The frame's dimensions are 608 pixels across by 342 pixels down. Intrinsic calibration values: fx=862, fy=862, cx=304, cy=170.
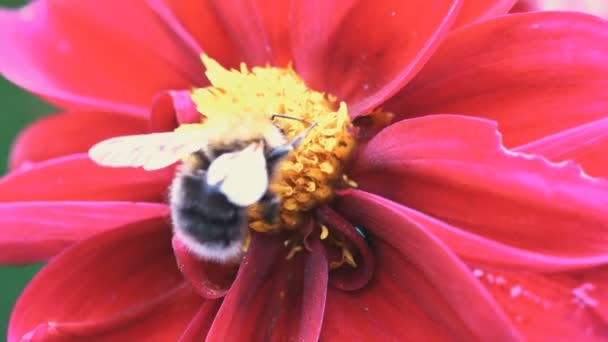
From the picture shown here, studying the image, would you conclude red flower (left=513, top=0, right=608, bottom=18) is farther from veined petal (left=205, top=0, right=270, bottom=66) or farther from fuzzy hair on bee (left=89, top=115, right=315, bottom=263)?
fuzzy hair on bee (left=89, top=115, right=315, bottom=263)

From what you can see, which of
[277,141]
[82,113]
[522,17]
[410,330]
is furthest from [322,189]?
[82,113]

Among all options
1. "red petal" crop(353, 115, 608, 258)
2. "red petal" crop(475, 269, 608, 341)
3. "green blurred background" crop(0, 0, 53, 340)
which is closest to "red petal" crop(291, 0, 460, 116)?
"red petal" crop(353, 115, 608, 258)

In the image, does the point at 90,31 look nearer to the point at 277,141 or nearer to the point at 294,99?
the point at 294,99

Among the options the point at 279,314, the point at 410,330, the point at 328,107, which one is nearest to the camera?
→ the point at 410,330

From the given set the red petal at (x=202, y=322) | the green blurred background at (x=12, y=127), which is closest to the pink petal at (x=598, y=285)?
the red petal at (x=202, y=322)

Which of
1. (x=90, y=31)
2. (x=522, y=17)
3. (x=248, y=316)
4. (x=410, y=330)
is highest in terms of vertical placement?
(x=90, y=31)

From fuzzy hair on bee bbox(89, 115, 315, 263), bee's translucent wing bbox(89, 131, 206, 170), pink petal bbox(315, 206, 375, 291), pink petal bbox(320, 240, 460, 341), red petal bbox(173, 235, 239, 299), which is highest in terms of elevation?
bee's translucent wing bbox(89, 131, 206, 170)

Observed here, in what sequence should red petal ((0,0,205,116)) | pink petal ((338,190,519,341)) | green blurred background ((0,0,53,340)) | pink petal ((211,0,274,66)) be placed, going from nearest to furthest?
pink petal ((338,190,519,341)), pink petal ((211,0,274,66)), red petal ((0,0,205,116)), green blurred background ((0,0,53,340))
